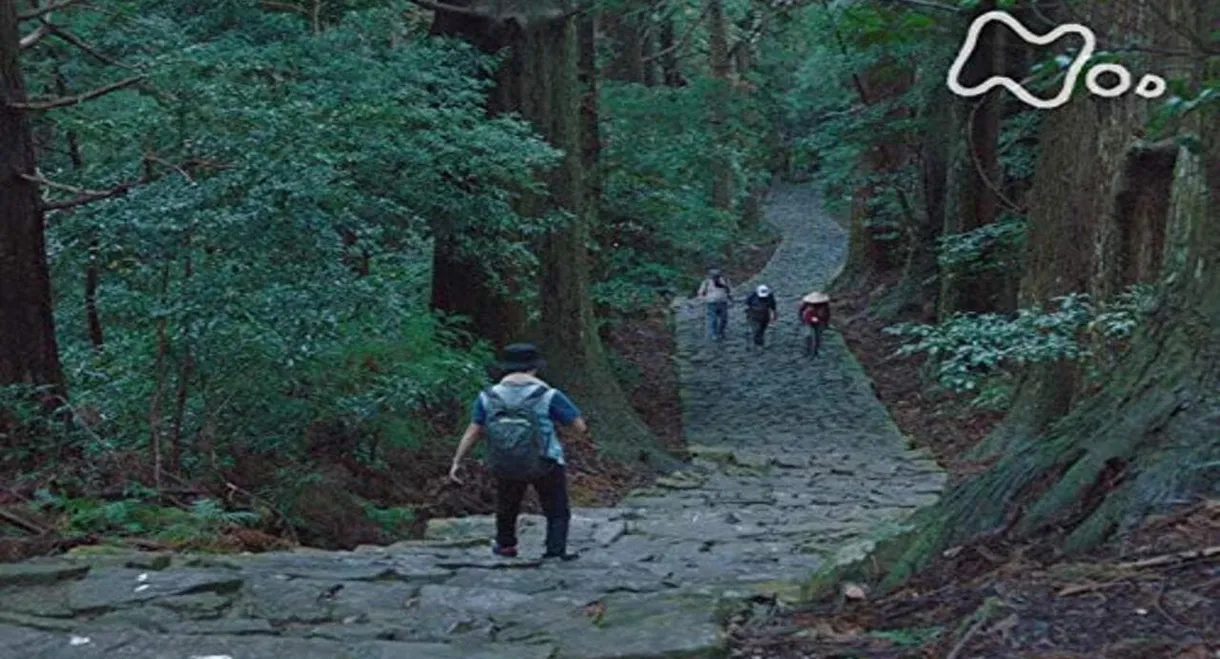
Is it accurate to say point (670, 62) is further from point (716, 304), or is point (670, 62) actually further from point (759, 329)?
point (759, 329)

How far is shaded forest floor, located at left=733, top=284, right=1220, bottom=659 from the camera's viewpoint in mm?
3756

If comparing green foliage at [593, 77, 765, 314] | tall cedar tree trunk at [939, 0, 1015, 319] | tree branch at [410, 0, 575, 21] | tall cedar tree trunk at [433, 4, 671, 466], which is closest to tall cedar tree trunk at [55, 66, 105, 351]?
tree branch at [410, 0, 575, 21]

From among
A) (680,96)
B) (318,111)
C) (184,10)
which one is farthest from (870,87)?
(318,111)

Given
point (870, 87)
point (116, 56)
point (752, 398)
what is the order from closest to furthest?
point (116, 56) → point (752, 398) → point (870, 87)

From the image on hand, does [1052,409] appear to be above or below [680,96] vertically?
below

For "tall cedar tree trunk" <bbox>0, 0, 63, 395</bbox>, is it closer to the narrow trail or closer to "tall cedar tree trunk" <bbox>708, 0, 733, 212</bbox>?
the narrow trail

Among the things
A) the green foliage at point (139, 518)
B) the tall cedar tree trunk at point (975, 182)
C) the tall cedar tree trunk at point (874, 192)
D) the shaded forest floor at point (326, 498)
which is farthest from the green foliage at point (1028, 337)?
the tall cedar tree trunk at point (874, 192)

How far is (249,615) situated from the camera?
18.1ft

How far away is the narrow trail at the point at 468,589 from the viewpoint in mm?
4895

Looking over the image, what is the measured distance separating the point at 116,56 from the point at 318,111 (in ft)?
9.14

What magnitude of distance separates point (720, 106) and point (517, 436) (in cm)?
1713

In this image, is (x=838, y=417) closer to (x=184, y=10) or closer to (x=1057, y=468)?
(x=184, y=10)

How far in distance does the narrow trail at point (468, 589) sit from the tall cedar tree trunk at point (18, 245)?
2.72 m

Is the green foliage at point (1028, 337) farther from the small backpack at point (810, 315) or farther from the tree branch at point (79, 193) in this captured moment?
the small backpack at point (810, 315)
